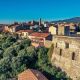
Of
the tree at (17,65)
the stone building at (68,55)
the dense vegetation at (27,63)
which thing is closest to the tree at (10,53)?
the dense vegetation at (27,63)

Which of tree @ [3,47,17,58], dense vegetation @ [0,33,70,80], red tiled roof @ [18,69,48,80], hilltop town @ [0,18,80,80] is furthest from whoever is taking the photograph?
tree @ [3,47,17,58]

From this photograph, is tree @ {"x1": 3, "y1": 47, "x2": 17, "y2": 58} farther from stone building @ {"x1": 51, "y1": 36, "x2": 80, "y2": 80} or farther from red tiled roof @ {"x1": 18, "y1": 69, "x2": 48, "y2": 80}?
red tiled roof @ {"x1": 18, "y1": 69, "x2": 48, "y2": 80}

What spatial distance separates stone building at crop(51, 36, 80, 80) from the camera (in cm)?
2127

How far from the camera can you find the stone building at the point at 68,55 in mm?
21266

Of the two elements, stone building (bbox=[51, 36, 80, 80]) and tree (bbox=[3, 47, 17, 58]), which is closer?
stone building (bbox=[51, 36, 80, 80])

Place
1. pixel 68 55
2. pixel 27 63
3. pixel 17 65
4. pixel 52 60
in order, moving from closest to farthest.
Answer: pixel 68 55
pixel 52 60
pixel 17 65
pixel 27 63

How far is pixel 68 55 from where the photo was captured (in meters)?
22.3

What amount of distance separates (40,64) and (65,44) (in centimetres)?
380

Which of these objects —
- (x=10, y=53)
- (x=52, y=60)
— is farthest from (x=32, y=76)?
(x=10, y=53)

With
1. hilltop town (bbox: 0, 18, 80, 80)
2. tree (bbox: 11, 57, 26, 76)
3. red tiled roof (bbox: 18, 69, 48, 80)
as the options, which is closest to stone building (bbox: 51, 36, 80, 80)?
hilltop town (bbox: 0, 18, 80, 80)

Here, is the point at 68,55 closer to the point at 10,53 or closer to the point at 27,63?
the point at 27,63

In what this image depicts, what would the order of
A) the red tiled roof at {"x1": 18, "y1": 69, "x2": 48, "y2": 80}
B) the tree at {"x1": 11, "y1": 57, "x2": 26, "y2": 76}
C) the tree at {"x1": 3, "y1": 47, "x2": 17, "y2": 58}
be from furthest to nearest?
the tree at {"x1": 3, "y1": 47, "x2": 17, "y2": 58}
the tree at {"x1": 11, "y1": 57, "x2": 26, "y2": 76}
the red tiled roof at {"x1": 18, "y1": 69, "x2": 48, "y2": 80}

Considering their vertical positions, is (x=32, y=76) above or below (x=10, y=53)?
below

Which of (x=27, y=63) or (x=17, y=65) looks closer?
(x=17, y=65)
